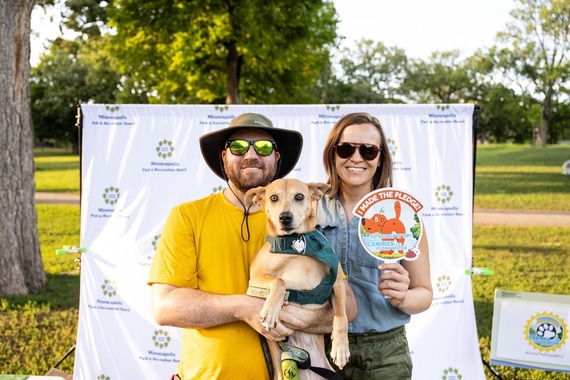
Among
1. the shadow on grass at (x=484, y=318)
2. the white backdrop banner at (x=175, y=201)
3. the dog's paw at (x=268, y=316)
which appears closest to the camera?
the dog's paw at (x=268, y=316)

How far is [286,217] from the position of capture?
2.36 meters

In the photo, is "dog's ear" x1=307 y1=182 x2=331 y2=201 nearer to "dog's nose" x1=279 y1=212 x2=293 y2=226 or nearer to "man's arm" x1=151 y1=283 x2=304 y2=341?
"dog's nose" x1=279 y1=212 x2=293 y2=226

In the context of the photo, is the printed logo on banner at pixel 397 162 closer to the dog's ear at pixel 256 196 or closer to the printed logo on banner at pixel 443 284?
the printed logo on banner at pixel 443 284

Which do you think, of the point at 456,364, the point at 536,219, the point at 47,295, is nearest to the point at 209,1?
the point at 536,219

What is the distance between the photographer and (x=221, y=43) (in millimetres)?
18422

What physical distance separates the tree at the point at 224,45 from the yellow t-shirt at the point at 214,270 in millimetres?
13835

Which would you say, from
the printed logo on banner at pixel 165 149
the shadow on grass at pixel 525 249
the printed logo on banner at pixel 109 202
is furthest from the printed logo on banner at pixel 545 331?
the shadow on grass at pixel 525 249

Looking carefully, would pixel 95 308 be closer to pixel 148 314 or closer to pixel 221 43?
pixel 148 314

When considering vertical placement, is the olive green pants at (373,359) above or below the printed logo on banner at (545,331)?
above

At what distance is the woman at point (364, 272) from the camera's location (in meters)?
2.58

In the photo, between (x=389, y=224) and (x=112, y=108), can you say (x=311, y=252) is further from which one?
(x=112, y=108)

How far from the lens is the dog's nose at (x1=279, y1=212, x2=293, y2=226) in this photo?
2359 mm

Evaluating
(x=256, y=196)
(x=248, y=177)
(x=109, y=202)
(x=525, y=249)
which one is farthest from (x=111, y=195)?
(x=525, y=249)

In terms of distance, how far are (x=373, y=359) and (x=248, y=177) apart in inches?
37.9
